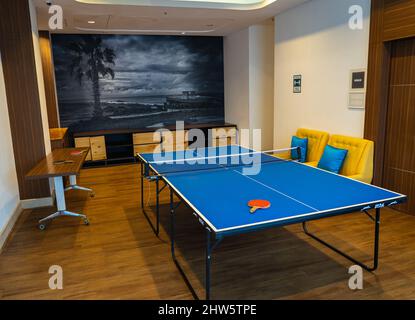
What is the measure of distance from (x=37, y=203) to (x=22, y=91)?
164cm

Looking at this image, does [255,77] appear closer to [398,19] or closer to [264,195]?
[398,19]

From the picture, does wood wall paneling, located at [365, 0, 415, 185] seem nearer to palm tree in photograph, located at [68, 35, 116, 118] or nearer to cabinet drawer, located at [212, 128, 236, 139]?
cabinet drawer, located at [212, 128, 236, 139]

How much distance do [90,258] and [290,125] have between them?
4.40 metres

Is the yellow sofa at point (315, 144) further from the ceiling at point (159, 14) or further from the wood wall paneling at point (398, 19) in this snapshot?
the ceiling at point (159, 14)

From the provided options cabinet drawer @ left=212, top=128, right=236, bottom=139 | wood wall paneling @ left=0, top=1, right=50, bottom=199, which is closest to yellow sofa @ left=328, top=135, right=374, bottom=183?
cabinet drawer @ left=212, top=128, right=236, bottom=139

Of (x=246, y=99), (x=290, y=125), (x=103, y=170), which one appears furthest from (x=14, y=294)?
(x=246, y=99)

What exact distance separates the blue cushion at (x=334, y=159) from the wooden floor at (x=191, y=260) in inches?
26.9

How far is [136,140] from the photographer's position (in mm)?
7988

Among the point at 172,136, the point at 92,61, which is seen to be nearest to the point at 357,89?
the point at 172,136

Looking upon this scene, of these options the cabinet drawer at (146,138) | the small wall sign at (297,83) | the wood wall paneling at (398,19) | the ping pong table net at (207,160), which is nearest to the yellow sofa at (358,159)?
the ping pong table net at (207,160)

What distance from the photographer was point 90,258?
354 centimetres

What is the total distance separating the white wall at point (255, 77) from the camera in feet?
24.6

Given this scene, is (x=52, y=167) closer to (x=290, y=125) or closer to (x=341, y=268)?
(x=341, y=268)

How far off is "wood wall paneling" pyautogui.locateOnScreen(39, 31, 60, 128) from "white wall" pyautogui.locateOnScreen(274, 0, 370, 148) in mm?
4727
